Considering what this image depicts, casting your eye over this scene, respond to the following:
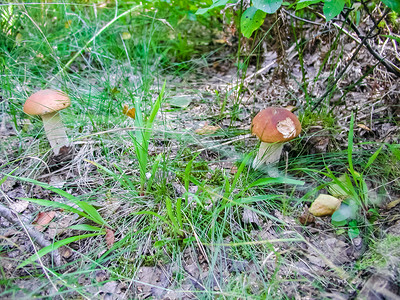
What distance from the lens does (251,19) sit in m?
1.70

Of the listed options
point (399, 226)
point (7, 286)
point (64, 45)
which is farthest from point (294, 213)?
point (64, 45)

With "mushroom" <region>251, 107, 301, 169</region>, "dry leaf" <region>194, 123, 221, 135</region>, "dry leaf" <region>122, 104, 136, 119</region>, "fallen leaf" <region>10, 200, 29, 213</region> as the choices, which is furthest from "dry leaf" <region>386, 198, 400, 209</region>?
"fallen leaf" <region>10, 200, 29, 213</region>

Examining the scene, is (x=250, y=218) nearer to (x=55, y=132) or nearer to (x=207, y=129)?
(x=207, y=129)

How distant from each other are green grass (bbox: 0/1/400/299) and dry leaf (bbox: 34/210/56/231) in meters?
0.05

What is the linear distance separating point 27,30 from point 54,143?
1867 mm

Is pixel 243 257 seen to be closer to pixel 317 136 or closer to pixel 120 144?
pixel 317 136

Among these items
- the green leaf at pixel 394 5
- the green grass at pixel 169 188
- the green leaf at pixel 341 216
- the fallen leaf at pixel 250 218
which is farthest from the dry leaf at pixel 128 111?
the green leaf at pixel 394 5

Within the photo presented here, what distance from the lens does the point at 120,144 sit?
2111 millimetres

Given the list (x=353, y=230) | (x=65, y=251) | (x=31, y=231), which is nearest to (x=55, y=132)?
(x=31, y=231)

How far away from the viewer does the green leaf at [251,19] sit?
168 centimetres

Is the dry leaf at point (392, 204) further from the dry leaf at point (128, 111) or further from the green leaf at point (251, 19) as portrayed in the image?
the dry leaf at point (128, 111)

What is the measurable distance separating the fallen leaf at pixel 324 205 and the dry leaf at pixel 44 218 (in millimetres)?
1505

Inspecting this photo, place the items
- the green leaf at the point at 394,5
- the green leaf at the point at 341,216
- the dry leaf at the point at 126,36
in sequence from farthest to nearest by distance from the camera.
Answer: the dry leaf at the point at 126,36 < the green leaf at the point at 341,216 < the green leaf at the point at 394,5

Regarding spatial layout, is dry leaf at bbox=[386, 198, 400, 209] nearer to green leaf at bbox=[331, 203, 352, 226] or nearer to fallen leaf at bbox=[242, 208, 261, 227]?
green leaf at bbox=[331, 203, 352, 226]
